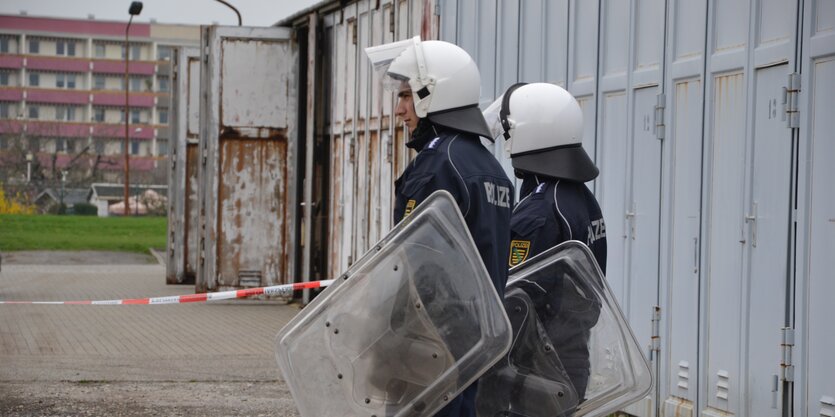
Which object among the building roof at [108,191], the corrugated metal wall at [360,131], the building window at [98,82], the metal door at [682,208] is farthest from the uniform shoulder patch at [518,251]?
the building window at [98,82]

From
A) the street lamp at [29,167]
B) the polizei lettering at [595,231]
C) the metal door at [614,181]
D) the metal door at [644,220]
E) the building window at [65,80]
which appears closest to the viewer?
the polizei lettering at [595,231]

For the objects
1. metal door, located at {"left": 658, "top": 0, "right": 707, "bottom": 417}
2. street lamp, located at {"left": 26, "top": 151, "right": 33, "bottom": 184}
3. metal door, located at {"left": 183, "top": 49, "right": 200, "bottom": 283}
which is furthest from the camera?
street lamp, located at {"left": 26, "top": 151, "right": 33, "bottom": 184}

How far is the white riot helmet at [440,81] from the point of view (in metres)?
4.87

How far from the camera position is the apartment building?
10600 centimetres

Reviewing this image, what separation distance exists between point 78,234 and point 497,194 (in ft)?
123

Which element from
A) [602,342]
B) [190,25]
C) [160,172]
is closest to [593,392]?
[602,342]

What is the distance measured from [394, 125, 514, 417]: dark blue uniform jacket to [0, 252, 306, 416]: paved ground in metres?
4.38

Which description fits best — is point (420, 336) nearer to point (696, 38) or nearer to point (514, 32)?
point (696, 38)

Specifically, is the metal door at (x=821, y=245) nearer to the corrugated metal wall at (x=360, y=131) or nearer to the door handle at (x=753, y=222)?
the door handle at (x=753, y=222)

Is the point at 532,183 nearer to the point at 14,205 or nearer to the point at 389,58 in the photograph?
the point at 389,58

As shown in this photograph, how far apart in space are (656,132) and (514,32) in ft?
8.00

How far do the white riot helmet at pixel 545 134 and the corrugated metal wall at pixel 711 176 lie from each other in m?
1.53

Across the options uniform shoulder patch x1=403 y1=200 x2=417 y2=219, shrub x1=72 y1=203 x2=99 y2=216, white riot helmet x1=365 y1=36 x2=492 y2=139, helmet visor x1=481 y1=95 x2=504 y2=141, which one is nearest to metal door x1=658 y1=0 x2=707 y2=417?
helmet visor x1=481 y1=95 x2=504 y2=141

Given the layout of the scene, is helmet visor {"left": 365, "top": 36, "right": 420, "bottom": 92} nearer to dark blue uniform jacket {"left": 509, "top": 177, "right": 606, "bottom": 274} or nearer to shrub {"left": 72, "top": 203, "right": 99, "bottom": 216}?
dark blue uniform jacket {"left": 509, "top": 177, "right": 606, "bottom": 274}
